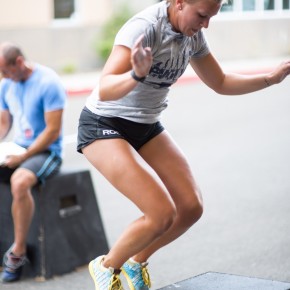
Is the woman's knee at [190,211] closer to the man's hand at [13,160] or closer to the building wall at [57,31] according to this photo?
the man's hand at [13,160]

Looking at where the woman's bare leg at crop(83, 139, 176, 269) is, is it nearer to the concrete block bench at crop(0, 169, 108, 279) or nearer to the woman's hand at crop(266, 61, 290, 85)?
the woman's hand at crop(266, 61, 290, 85)

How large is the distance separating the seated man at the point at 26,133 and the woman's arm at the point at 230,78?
5.48 ft

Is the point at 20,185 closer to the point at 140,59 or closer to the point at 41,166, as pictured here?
the point at 41,166

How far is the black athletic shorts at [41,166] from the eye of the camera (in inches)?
237

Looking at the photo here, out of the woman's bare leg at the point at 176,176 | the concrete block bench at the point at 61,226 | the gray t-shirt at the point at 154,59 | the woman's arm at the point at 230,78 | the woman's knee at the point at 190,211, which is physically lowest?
the concrete block bench at the point at 61,226

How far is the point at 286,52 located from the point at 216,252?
22645 mm

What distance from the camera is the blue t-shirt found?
6.14m

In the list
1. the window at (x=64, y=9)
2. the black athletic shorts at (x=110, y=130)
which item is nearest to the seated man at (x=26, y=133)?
the black athletic shorts at (x=110, y=130)

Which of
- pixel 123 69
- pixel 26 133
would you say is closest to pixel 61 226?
pixel 26 133

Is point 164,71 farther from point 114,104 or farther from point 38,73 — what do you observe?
point 38,73

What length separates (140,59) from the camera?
370 centimetres

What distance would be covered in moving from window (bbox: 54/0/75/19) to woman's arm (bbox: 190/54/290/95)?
740 inches

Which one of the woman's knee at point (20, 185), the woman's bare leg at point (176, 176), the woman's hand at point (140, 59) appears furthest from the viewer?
the woman's knee at point (20, 185)

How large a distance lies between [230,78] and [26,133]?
6.60ft
